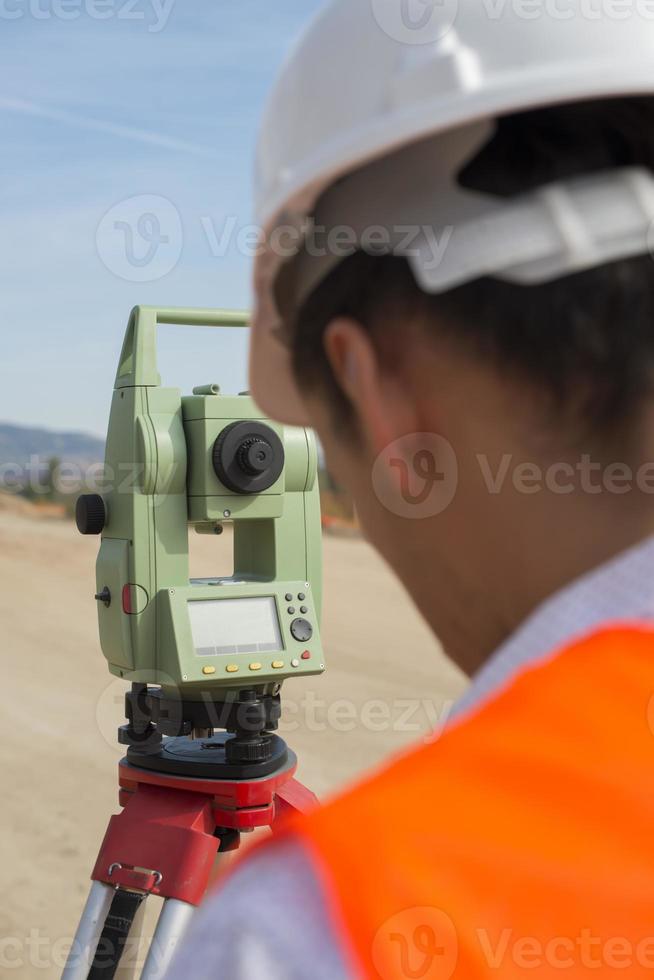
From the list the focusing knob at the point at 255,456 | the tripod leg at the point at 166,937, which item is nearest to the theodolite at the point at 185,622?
the focusing knob at the point at 255,456

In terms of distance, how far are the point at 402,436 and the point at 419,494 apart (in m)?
0.05

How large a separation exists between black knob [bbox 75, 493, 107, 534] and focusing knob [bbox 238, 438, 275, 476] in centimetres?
33

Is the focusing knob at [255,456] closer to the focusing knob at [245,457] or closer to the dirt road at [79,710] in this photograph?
the focusing knob at [245,457]

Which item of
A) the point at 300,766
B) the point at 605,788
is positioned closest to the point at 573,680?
the point at 605,788

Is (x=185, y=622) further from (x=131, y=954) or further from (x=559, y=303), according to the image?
(x=559, y=303)

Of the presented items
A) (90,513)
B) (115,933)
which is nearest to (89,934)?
(115,933)

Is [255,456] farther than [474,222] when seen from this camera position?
Yes

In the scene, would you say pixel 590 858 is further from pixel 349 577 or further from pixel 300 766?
pixel 349 577

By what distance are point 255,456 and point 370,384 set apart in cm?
170

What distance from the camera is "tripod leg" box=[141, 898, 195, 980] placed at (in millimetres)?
2014

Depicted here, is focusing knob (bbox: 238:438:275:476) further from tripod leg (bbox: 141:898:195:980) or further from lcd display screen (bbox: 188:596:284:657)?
tripod leg (bbox: 141:898:195:980)

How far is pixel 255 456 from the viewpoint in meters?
2.36

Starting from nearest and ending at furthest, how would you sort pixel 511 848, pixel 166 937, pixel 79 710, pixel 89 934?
pixel 511 848 < pixel 166 937 < pixel 89 934 < pixel 79 710

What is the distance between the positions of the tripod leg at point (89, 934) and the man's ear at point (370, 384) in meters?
1.77
